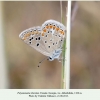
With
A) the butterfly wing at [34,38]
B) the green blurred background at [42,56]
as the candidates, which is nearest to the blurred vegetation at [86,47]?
the green blurred background at [42,56]

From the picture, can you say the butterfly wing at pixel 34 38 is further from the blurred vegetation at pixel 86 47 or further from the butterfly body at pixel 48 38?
the blurred vegetation at pixel 86 47

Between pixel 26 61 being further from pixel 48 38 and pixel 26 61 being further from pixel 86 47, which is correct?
pixel 86 47

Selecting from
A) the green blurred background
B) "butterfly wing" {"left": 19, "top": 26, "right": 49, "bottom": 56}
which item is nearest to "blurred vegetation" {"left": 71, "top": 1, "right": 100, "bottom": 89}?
the green blurred background

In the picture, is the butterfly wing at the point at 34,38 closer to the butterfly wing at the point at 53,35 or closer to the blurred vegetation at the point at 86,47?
A: the butterfly wing at the point at 53,35

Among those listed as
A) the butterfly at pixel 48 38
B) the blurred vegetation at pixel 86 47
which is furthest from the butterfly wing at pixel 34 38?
the blurred vegetation at pixel 86 47

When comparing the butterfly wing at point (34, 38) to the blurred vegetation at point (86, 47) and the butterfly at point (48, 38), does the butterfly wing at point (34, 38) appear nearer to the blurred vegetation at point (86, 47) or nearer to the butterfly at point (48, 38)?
the butterfly at point (48, 38)

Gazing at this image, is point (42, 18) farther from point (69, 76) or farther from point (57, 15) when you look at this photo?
point (69, 76)

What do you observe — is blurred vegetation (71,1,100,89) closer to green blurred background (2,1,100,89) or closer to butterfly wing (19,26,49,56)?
green blurred background (2,1,100,89)
